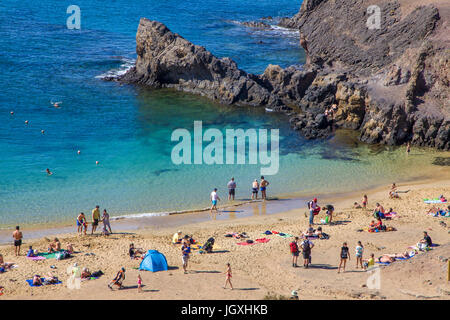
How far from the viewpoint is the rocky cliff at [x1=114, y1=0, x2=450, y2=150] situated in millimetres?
42344

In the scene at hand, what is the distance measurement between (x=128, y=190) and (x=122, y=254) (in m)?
8.46

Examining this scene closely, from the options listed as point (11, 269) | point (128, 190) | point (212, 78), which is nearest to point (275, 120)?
point (212, 78)

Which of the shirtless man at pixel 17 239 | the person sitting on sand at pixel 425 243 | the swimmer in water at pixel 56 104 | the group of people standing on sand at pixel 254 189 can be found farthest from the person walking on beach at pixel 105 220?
the swimmer in water at pixel 56 104

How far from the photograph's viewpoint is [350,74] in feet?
158

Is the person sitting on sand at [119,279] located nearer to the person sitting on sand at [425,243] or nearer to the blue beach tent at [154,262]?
the blue beach tent at [154,262]

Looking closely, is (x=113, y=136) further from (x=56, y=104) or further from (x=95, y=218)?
(x=95, y=218)

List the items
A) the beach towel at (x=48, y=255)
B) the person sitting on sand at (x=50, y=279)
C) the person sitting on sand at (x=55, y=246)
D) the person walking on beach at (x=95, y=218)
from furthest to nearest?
the person walking on beach at (x=95, y=218), the person sitting on sand at (x=55, y=246), the beach towel at (x=48, y=255), the person sitting on sand at (x=50, y=279)

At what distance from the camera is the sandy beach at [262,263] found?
2334 centimetres

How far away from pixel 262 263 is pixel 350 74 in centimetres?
2565

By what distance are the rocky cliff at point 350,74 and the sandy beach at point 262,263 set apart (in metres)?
9.33

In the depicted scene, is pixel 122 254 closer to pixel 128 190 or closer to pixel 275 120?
pixel 128 190

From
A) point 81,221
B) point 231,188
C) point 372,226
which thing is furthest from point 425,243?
point 81,221

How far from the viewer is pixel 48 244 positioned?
29125 mm

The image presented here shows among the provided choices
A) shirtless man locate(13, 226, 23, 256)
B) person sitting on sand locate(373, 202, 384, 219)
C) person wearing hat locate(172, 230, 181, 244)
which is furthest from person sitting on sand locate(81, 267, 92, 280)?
person sitting on sand locate(373, 202, 384, 219)
